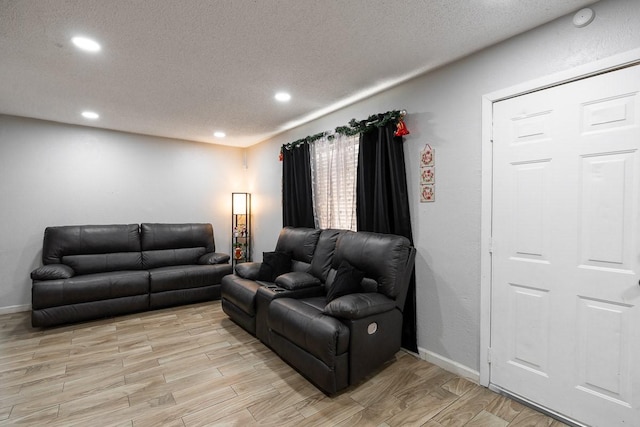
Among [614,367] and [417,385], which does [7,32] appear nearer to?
[417,385]

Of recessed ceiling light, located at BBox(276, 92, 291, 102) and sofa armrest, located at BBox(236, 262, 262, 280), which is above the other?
recessed ceiling light, located at BBox(276, 92, 291, 102)

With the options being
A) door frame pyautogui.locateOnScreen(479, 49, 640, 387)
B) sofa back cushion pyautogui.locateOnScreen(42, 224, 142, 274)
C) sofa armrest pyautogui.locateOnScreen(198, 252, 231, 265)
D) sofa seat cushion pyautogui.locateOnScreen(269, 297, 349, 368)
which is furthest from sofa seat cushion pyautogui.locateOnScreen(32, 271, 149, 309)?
door frame pyautogui.locateOnScreen(479, 49, 640, 387)

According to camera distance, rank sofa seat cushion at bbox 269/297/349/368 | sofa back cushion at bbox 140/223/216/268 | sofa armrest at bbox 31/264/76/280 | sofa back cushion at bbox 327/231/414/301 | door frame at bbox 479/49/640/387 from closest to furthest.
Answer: sofa seat cushion at bbox 269/297/349/368 → door frame at bbox 479/49/640/387 → sofa back cushion at bbox 327/231/414/301 → sofa armrest at bbox 31/264/76/280 → sofa back cushion at bbox 140/223/216/268

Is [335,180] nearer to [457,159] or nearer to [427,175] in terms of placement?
[427,175]

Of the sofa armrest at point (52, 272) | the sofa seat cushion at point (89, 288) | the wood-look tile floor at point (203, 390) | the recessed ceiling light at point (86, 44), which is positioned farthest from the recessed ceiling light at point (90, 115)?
the wood-look tile floor at point (203, 390)

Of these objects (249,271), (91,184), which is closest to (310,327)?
(249,271)

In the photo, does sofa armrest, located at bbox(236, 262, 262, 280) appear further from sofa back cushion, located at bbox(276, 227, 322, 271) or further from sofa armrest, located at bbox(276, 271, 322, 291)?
sofa armrest, located at bbox(276, 271, 322, 291)

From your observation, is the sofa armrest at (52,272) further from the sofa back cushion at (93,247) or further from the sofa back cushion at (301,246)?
the sofa back cushion at (301,246)

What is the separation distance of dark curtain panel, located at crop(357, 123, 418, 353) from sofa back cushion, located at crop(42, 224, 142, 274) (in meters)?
3.43

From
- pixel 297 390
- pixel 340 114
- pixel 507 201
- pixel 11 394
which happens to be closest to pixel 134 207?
pixel 11 394

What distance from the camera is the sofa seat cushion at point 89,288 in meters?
3.46

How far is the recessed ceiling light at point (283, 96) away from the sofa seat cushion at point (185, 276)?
Result: 2631 mm

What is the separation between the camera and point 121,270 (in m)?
4.32

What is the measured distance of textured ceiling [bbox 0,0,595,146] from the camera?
1.89m
